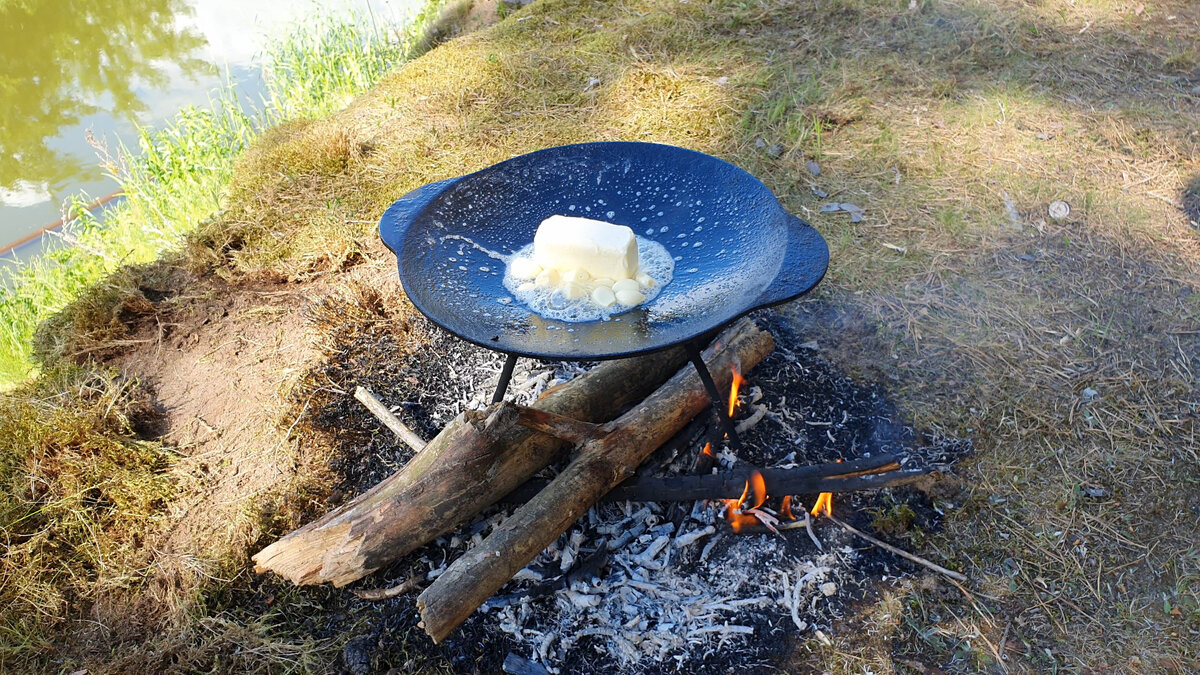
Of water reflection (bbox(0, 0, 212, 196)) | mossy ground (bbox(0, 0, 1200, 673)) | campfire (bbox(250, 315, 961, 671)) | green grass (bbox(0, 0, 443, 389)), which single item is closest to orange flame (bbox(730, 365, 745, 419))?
campfire (bbox(250, 315, 961, 671))

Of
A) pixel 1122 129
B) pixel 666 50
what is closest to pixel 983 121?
pixel 1122 129

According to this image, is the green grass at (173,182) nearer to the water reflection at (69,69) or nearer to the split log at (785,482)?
the water reflection at (69,69)

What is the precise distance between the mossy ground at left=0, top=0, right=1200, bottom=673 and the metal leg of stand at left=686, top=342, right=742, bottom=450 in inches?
25.8

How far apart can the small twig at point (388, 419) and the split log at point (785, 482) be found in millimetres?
485

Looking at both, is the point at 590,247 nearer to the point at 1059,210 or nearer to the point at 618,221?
the point at 618,221

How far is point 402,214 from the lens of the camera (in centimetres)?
241

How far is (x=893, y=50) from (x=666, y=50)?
149 cm

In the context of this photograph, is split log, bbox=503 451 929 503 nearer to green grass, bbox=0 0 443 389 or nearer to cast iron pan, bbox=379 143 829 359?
cast iron pan, bbox=379 143 829 359

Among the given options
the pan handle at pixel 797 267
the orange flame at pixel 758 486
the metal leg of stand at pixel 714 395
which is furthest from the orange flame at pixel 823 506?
the pan handle at pixel 797 267

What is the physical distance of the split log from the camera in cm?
237

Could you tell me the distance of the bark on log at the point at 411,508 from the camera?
7.29 feet

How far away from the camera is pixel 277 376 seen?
3043 mm

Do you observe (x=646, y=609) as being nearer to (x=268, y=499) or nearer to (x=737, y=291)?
(x=737, y=291)

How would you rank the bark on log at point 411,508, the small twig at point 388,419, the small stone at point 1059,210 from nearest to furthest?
the bark on log at point 411,508
the small twig at point 388,419
the small stone at point 1059,210
